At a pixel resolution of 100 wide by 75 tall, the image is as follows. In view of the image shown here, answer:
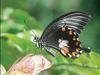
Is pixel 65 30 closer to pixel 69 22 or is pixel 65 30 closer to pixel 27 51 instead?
pixel 69 22

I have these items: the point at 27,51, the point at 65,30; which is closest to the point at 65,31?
the point at 65,30

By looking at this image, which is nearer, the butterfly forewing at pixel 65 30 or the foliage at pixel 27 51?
the foliage at pixel 27 51

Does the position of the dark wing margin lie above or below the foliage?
above

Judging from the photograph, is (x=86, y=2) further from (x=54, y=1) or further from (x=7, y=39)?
(x=7, y=39)

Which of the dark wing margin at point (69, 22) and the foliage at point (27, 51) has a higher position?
the dark wing margin at point (69, 22)

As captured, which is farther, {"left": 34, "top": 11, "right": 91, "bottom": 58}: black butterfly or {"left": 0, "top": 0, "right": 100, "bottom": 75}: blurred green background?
{"left": 34, "top": 11, "right": 91, "bottom": 58}: black butterfly
